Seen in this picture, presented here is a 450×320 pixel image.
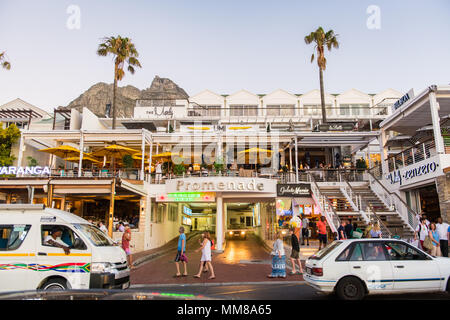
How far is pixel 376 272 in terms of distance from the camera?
7.13m

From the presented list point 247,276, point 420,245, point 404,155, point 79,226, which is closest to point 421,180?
point 404,155

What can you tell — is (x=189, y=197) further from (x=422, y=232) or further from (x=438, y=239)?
(x=438, y=239)

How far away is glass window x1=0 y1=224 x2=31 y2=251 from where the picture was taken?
23.0 ft

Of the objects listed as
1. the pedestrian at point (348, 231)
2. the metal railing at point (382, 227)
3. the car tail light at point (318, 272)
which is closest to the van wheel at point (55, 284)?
the car tail light at point (318, 272)

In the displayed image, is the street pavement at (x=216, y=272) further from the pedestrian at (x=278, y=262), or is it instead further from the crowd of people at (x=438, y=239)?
the crowd of people at (x=438, y=239)

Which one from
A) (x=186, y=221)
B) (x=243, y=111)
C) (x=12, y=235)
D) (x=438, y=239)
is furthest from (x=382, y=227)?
(x=186, y=221)

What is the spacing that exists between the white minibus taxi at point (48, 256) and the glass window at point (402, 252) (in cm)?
649

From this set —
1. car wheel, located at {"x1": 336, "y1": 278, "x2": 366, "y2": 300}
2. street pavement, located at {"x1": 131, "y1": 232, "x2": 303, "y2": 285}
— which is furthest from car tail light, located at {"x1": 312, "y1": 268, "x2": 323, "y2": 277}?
street pavement, located at {"x1": 131, "y1": 232, "x2": 303, "y2": 285}

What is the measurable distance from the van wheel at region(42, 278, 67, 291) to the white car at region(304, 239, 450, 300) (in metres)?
5.77

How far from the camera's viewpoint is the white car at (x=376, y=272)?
7.11 m

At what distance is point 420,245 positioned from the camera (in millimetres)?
12148

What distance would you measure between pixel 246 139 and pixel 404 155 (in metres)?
10.3

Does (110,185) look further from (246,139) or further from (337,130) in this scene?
(337,130)

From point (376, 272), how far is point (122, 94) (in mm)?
97149
